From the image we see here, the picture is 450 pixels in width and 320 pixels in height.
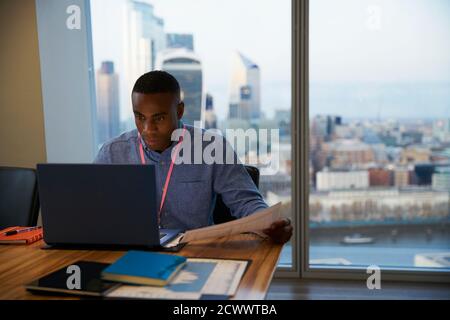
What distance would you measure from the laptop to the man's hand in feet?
1.17

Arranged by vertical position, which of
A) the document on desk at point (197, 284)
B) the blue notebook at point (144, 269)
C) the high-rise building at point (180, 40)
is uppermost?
the high-rise building at point (180, 40)

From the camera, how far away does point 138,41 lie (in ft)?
11.1

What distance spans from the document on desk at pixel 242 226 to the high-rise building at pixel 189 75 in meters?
1.87

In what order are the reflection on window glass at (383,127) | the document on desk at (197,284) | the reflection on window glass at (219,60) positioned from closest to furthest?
the document on desk at (197,284)
the reflection on window glass at (383,127)
the reflection on window glass at (219,60)

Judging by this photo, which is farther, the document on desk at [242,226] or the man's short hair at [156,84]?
Result: the man's short hair at [156,84]

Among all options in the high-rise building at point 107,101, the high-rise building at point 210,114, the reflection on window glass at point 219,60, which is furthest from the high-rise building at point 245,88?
the high-rise building at point 107,101

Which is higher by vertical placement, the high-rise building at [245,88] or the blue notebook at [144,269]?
the high-rise building at [245,88]

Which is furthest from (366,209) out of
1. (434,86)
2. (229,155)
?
(229,155)

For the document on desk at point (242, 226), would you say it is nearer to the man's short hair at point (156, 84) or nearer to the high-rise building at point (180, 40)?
the man's short hair at point (156, 84)

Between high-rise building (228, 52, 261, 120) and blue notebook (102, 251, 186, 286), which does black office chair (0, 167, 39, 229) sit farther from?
high-rise building (228, 52, 261, 120)

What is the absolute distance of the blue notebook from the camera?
1147mm

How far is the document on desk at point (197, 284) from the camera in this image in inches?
43.2

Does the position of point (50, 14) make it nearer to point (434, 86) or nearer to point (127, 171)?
point (127, 171)

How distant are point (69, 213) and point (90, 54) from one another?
7.52ft
